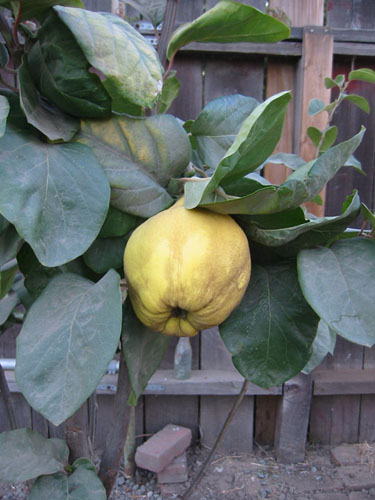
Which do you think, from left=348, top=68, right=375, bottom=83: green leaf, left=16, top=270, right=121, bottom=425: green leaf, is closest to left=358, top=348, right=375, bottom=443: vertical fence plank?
left=348, top=68, right=375, bottom=83: green leaf

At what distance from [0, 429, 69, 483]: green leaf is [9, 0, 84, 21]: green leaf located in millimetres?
434

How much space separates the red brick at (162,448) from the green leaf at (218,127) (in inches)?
52.0

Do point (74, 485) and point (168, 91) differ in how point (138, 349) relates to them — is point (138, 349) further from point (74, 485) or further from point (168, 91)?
point (168, 91)

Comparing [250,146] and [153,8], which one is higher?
[153,8]

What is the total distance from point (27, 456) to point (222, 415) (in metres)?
1.40

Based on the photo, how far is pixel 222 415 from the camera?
70.1 inches

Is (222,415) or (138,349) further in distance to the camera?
(222,415)

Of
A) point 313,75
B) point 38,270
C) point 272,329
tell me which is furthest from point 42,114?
point 313,75

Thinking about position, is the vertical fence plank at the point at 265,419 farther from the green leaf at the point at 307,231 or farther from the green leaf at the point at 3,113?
the green leaf at the point at 3,113

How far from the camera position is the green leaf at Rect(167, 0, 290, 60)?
370 millimetres

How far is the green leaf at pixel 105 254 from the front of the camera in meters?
0.38

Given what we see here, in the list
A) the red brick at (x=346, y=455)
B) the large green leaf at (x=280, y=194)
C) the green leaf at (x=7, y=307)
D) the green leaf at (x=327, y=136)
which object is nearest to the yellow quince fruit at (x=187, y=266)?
the large green leaf at (x=280, y=194)

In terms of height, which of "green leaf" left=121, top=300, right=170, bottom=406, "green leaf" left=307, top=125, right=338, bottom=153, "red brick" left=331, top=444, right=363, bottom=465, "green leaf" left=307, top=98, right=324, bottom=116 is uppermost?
"green leaf" left=307, top=98, right=324, bottom=116

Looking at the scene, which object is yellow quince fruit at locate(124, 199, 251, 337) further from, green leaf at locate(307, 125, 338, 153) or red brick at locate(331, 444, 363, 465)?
red brick at locate(331, 444, 363, 465)
